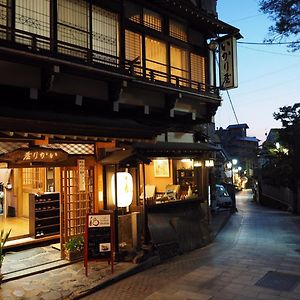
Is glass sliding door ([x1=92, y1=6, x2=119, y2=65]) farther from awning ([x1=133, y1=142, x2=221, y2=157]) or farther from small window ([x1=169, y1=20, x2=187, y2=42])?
small window ([x1=169, y1=20, x2=187, y2=42])

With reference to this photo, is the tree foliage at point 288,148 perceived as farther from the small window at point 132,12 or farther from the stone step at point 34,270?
the stone step at point 34,270

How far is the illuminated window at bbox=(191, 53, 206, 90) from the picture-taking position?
18.3 metres

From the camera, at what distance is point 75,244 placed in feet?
40.6

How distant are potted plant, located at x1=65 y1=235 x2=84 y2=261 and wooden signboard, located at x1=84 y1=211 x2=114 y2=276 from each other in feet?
4.20

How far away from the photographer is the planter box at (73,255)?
12164 millimetres

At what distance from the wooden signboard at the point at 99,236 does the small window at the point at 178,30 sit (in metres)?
10.3

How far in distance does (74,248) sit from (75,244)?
14 centimetres

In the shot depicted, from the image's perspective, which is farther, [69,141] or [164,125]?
[164,125]

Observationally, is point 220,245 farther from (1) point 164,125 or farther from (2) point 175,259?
(1) point 164,125

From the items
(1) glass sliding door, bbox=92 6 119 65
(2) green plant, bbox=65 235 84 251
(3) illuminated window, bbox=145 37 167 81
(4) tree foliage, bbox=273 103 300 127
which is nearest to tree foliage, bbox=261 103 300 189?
(4) tree foliage, bbox=273 103 300 127

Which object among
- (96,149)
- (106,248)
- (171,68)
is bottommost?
(106,248)

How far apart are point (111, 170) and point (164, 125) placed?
4526mm

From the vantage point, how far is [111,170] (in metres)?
13.4

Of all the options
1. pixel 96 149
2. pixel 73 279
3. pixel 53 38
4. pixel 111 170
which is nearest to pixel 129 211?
pixel 111 170
